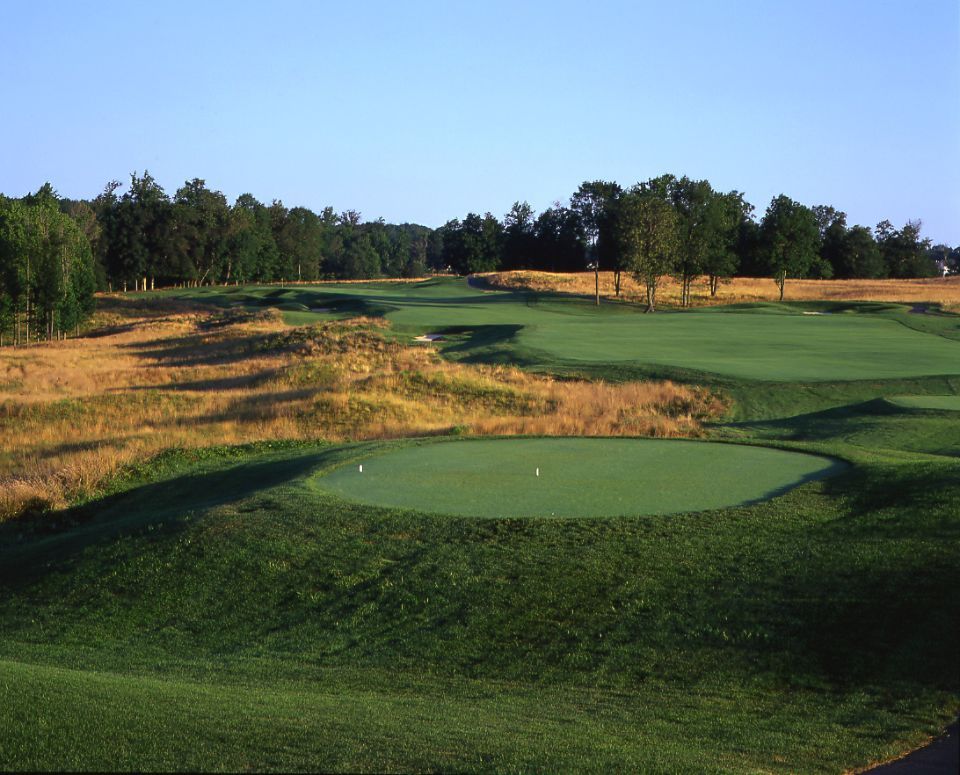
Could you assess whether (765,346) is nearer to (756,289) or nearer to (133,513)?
(133,513)

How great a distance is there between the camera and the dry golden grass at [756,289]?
79875 mm

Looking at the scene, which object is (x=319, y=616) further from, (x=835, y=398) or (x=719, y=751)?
(x=835, y=398)

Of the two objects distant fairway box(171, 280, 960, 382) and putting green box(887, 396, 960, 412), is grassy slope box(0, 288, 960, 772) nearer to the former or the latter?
putting green box(887, 396, 960, 412)

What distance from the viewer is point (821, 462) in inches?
670

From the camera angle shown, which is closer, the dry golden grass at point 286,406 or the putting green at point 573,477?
the putting green at point 573,477

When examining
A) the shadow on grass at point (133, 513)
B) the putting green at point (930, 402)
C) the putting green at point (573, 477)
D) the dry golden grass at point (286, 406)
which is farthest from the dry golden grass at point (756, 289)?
the shadow on grass at point (133, 513)

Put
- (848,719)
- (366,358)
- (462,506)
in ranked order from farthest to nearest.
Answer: (366,358) < (462,506) < (848,719)

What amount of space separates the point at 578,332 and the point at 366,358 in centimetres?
1107

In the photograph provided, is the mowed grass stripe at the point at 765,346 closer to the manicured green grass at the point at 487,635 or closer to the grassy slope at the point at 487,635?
the grassy slope at the point at 487,635

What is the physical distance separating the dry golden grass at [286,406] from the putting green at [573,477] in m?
5.63

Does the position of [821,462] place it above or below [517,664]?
above

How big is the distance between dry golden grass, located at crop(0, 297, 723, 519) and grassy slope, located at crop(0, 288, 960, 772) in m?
7.85

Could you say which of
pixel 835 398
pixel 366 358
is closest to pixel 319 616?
pixel 835 398

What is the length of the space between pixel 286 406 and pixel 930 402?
57.0ft
